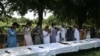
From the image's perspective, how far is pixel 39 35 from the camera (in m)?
10.9

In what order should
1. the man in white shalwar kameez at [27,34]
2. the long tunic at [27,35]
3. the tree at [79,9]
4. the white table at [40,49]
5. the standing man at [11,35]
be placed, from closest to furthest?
1. the white table at [40,49]
2. the standing man at [11,35]
3. the man in white shalwar kameez at [27,34]
4. the long tunic at [27,35]
5. the tree at [79,9]

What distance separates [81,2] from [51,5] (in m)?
3.20

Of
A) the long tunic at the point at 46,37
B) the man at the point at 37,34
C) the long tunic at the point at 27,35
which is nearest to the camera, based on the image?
the long tunic at the point at 27,35

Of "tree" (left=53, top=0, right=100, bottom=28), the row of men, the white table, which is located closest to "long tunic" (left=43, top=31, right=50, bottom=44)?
the row of men

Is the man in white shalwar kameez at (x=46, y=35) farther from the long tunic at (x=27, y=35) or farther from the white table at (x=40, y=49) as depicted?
the white table at (x=40, y=49)

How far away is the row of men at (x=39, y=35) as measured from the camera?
9547 millimetres

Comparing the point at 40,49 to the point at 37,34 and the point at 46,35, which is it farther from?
the point at 46,35

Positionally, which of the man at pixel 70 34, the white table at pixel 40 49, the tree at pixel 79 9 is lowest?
the white table at pixel 40 49

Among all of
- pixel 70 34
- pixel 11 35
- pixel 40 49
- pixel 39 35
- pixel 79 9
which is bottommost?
pixel 40 49

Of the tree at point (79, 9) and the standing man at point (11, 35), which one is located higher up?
the tree at point (79, 9)

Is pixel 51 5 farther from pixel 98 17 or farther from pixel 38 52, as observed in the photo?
pixel 38 52

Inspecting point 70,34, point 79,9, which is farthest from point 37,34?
point 79,9

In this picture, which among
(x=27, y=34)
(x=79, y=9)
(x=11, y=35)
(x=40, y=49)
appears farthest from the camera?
(x=79, y=9)

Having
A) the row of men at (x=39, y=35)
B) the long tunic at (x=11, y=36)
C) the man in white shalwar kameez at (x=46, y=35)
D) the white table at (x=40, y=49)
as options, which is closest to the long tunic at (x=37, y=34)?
the row of men at (x=39, y=35)
